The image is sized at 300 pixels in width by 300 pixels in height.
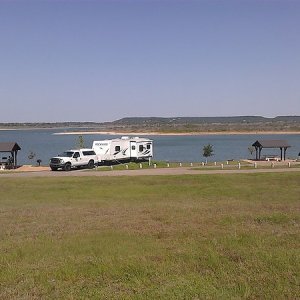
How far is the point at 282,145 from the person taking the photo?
51.9m

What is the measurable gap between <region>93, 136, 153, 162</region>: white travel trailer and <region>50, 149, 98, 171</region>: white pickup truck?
1.55 metres

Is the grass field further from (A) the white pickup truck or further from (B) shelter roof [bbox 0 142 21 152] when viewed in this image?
(B) shelter roof [bbox 0 142 21 152]

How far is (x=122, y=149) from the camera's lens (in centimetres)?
4534

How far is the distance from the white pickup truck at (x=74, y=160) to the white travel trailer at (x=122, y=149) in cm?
155

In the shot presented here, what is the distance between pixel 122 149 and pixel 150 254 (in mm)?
38048

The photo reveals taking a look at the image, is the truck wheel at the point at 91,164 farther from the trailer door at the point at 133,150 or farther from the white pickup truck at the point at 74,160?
the trailer door at the point at 133,150

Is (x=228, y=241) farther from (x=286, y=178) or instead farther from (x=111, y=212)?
(x=286, y=178)

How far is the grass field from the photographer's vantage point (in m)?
5.75

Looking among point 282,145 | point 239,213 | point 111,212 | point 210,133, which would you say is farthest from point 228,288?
point 210,133

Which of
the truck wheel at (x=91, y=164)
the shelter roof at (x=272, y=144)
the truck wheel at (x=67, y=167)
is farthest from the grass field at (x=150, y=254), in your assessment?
the shelter roof at (x=272, y=144)

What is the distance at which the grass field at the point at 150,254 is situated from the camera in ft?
18.9

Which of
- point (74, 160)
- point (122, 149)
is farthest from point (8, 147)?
point (122, 149)

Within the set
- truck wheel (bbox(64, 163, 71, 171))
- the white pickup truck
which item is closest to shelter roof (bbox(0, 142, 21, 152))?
the white pickup truck

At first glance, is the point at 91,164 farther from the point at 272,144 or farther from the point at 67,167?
the point at 272,144
